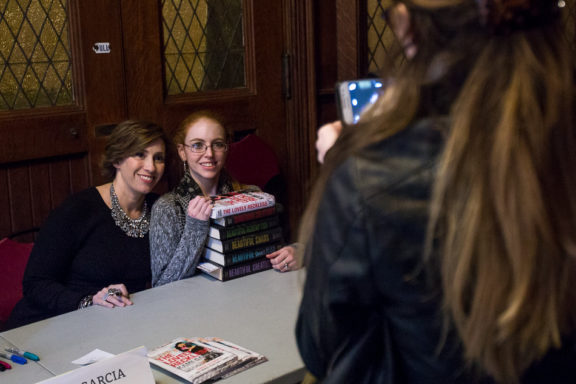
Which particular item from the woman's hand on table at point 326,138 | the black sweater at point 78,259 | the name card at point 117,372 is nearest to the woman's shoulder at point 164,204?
the black sweater at point 78,259

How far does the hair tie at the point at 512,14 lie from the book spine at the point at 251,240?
1.53 m

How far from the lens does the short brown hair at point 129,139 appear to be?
238cm

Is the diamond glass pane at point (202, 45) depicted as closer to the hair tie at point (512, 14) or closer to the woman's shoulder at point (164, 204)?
the woman's shoulder at point (164, 204)

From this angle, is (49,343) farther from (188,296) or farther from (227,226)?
(227,226)

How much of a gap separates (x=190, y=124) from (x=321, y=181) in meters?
1.80

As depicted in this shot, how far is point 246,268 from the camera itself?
2184mm

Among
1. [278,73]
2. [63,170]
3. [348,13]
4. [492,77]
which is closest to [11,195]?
[63,170]

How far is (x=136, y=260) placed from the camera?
2.34 meters

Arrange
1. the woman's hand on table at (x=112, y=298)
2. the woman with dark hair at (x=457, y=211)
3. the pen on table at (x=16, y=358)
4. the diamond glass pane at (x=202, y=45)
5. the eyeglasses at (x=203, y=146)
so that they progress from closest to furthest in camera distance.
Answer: the woman with dark hair at (x=457, y=211) < the pen on table at (x=16, y=358) < the woman's hand on table at (x=112, y=298) < the eyeglasses at (x=203, y=146) < the diamond glass pane at (x=202, y=45)

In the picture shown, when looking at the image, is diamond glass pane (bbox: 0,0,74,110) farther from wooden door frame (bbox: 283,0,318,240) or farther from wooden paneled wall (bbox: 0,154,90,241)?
wooden door frame (bbox: 283,0,318,240)

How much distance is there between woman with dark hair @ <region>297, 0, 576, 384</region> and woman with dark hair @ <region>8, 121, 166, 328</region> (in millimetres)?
1449

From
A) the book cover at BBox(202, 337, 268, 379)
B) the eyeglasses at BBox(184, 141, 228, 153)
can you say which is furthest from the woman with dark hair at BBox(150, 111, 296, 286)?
the book cover at BBox(202, 337, 268, 379)

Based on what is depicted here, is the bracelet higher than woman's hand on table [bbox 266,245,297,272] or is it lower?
lower

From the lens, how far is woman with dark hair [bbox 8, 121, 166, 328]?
7.13ft
